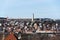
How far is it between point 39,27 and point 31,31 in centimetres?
267

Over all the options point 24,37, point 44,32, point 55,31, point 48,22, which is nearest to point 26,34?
point 24,37

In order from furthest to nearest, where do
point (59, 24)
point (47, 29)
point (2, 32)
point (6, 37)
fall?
point (59, 24) → point (47, 29) → point (2, 32) → point (6, 37)

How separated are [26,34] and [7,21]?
741cm

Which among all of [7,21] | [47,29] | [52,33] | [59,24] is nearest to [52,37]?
[52,33]

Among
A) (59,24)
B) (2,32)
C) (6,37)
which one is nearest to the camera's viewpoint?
(6,37)

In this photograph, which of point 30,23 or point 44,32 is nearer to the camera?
point 44,32

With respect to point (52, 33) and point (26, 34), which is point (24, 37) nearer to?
point (26, 34)

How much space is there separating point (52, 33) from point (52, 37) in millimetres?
844

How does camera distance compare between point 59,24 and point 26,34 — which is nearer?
point 26,34

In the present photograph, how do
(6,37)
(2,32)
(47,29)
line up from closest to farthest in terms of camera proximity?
(6,37) → (2,32) → (47,29)

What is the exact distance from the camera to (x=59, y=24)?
28.8 metres

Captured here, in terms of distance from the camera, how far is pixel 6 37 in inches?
878

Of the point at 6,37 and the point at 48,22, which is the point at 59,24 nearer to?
the point at 48,22

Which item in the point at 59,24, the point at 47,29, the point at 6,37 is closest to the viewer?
the point at 6,37
